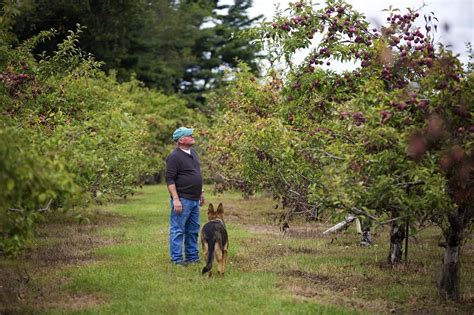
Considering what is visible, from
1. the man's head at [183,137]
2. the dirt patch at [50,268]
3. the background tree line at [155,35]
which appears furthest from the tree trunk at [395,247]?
the background tree line at [155,35]

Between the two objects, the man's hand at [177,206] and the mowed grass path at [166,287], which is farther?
the man's hand at [177,206]

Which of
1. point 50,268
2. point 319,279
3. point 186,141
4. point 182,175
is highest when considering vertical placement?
point 186,141

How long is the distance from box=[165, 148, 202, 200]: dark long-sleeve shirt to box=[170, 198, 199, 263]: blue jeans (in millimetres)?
139

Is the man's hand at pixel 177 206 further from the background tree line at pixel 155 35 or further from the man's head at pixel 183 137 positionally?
the background tree line at pixel 155 35

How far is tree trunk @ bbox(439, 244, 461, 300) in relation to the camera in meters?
8.59

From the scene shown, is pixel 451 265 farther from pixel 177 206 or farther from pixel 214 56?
pixel 214 56

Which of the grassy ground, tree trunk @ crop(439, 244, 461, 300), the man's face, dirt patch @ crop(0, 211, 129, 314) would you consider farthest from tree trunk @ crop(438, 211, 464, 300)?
dirt patch @ crop(0, 211, 129, 314)

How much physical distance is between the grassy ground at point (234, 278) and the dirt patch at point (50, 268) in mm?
16

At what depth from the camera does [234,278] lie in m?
9.48

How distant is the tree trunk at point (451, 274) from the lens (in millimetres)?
8586

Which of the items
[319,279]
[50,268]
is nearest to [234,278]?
[319,279]

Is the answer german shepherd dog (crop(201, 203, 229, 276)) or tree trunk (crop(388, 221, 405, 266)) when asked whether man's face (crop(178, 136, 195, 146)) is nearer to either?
german shepherd dog (crop(201, 203, 229, 276))

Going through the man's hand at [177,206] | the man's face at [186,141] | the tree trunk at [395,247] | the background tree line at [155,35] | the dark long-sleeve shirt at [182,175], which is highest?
the background tree line at [155,35]

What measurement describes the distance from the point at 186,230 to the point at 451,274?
4.41m
